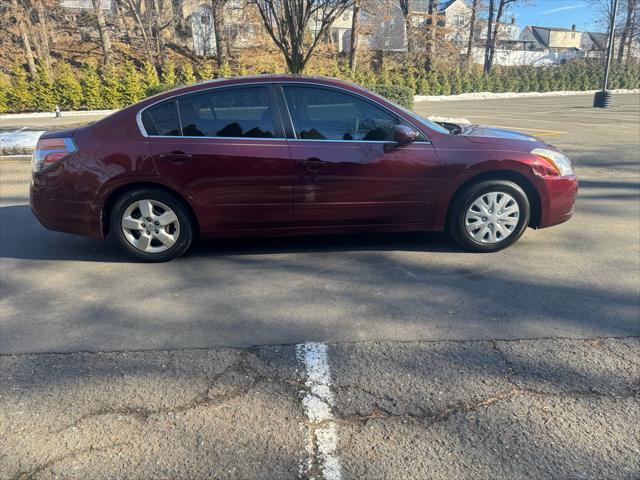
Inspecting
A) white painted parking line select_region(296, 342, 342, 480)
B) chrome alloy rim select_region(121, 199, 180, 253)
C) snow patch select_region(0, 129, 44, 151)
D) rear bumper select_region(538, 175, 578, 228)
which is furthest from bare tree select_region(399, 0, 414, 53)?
white painted parking line select_region(296, 342, 342, 480)

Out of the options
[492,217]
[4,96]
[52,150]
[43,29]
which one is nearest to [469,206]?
[492,217]

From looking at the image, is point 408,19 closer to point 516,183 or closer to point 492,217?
point 516,183

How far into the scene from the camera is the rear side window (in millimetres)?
4312

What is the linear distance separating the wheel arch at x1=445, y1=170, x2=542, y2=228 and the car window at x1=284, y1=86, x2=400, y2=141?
0.83 m

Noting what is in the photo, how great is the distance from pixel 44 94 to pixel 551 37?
83.2m

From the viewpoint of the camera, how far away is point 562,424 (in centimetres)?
235

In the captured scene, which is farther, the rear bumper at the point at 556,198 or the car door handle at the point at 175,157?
the rear bumper at the point at 556,198

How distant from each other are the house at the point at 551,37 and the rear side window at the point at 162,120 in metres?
89.6

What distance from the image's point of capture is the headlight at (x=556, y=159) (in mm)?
4574

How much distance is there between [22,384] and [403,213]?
10.6 feet

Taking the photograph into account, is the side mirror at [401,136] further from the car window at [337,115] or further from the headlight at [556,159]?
the headlight at [556,159]

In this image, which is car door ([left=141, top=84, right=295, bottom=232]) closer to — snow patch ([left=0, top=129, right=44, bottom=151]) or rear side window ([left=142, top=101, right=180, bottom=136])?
rear side window ([left=142, top=101, right=180, bottom=136])

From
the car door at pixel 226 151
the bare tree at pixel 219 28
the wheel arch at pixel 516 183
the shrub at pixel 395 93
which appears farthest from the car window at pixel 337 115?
the bare tree at pixel 219 28

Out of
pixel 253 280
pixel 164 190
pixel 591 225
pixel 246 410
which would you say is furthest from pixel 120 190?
pixel 591 225
